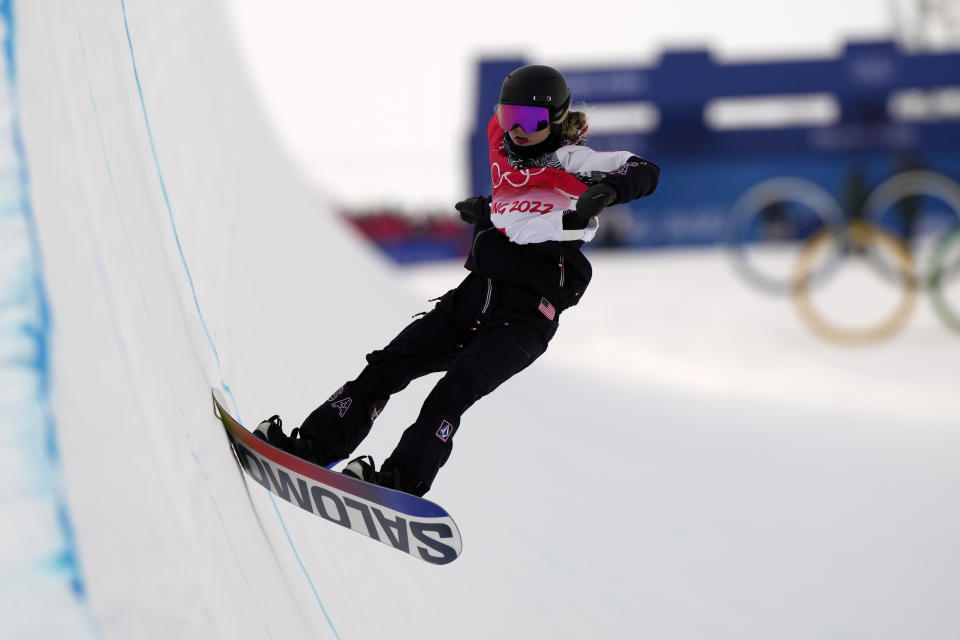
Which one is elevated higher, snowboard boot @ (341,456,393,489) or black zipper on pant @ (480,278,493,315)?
black zipper on pant @ (480,278,493,315)

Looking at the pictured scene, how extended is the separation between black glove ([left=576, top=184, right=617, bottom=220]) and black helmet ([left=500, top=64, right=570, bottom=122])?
25 centimetres

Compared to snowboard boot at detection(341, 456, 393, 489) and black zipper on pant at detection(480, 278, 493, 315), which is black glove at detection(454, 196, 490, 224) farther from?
snowboard boot at detection(341, 456, 393, 489)

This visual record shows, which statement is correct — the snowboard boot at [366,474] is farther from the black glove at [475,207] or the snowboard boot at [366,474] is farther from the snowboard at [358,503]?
the black glove at [475,207]

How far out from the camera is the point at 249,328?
11.1ft

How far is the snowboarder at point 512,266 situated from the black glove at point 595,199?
2.4 inches

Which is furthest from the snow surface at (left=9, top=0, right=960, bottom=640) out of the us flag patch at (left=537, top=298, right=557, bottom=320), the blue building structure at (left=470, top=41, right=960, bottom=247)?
the blue building structure at (left=470, top=41, right=960, bottom=247)

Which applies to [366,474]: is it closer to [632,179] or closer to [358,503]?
[358,503]

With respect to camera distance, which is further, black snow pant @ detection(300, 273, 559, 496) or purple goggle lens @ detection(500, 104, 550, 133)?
black snow pant @ detection(300, 273, 559, 496)

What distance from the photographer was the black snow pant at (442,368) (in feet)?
7.36

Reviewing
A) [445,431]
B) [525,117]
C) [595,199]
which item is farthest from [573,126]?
[445,431]

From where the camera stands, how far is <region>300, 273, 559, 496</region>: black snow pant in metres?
2.24

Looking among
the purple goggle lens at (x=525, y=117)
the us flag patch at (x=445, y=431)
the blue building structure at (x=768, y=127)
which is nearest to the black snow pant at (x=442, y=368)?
the us flag patch at (x=445, y=431)

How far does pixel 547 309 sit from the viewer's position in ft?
7.47

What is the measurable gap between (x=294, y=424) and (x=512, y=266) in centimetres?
131
